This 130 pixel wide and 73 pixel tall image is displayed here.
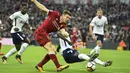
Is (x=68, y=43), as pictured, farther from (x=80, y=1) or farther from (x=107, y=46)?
(x=80, y=1)

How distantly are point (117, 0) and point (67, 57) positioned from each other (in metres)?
37.3

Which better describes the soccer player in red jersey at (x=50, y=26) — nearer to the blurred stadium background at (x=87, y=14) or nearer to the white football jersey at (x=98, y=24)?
the white football jersey at (x=98, y=24)

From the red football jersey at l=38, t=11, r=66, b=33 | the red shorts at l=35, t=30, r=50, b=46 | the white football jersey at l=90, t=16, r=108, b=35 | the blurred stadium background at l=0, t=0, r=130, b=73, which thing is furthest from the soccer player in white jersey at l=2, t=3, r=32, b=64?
the blurred stadium background at l=0, t=0, r=130, b=73

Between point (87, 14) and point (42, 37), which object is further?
point (87, 14)

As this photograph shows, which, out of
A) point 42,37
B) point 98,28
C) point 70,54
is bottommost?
point 70,54

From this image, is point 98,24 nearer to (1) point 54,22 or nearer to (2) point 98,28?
(2) point 98,28

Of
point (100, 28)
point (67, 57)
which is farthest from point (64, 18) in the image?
point (100, 28)

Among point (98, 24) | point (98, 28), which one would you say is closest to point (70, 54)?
point (98, 24)

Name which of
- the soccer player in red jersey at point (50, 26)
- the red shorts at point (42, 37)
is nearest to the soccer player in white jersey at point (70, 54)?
the soccer player in red jersey at point (50, 26)

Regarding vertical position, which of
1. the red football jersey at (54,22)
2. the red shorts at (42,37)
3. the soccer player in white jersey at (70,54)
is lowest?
the soccer player in white jersey at (70,54)

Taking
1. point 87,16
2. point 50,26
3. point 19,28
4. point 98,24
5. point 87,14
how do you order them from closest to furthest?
1. point 50,26
2. point 19,28
3. point 98,24
4. point 87,16
5. point 87,14

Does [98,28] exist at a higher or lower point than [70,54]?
higher

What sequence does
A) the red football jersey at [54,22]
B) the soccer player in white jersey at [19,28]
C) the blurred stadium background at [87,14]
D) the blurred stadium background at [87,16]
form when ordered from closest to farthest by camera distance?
the red football jersey at [54,22], the soccer player in white jersey at [19,28], the blurred stadium background at [87,16], the blurred stadium background at [87,14]

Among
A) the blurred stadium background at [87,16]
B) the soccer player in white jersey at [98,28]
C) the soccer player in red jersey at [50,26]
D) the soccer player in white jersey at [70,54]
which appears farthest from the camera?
the blurred stadium background at [87,16]
